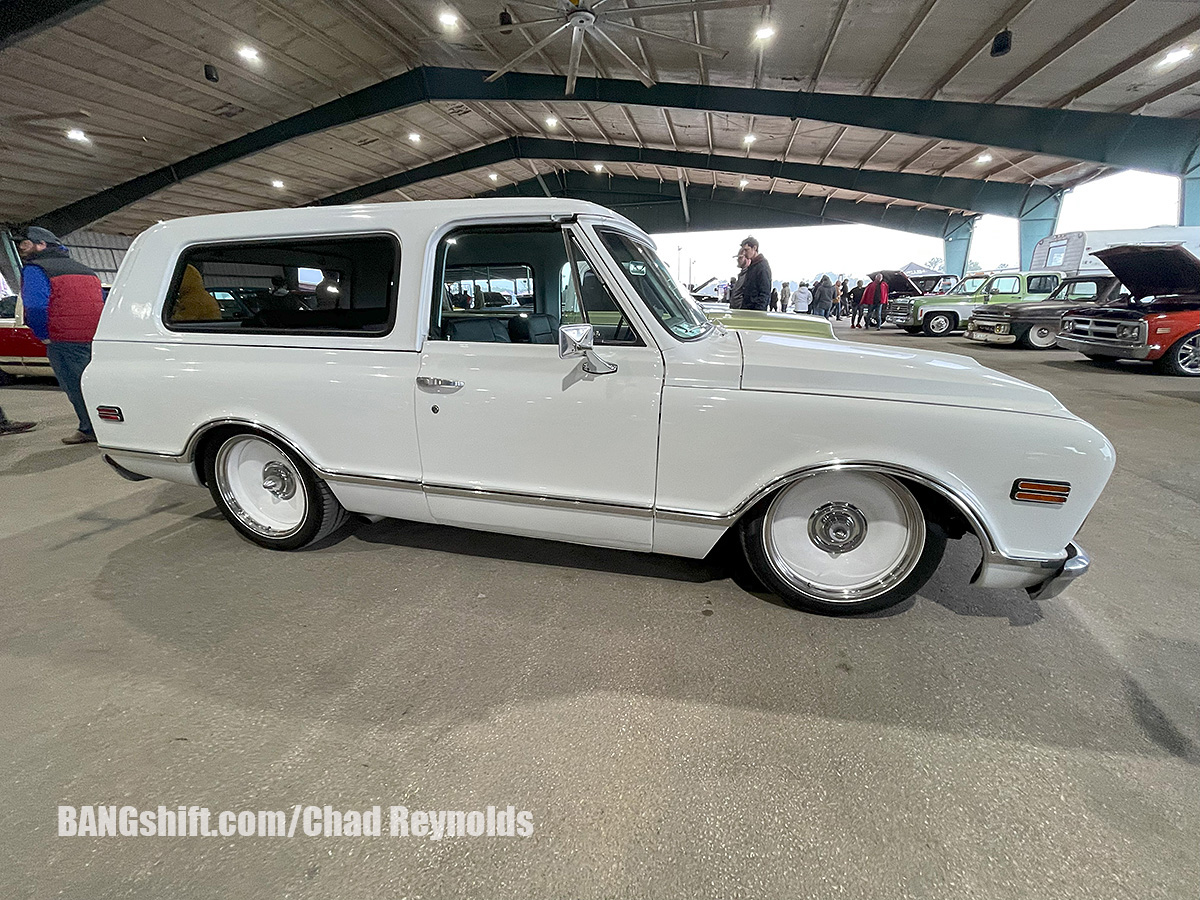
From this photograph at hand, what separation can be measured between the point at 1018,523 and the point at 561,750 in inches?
73.5

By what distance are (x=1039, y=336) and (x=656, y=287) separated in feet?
43.9

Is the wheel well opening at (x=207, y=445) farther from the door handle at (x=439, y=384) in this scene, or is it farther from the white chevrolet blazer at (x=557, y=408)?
the door handle at (x=439, y=384)

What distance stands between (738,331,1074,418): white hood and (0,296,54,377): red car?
1052 centimetres

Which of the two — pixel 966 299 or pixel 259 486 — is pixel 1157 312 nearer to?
pixel 966 299

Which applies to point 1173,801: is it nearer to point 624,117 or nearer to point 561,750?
point 561,750

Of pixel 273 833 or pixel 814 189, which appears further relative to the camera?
pixel 814 189

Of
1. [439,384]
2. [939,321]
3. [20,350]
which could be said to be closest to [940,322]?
[939,321]

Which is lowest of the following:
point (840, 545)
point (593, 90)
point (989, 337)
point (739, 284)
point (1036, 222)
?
point (840, 545)

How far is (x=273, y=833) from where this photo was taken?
54.0 inches

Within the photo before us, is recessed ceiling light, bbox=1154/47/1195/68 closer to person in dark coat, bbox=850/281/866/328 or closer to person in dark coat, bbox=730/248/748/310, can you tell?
person in dark coat, bbox=730/248/748/310

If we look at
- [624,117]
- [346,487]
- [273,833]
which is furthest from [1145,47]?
[273,833]

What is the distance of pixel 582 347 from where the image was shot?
1.95 metres

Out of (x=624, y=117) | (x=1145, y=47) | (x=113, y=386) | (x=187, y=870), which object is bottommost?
(x=187, y=870)

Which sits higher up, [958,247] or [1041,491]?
[958,247]
